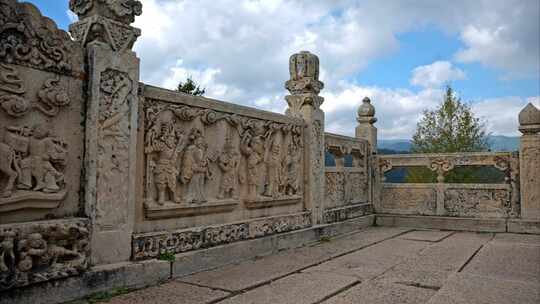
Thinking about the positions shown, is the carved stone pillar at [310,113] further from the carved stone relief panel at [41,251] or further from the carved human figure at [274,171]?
the carved stone relief panel at [41,251]

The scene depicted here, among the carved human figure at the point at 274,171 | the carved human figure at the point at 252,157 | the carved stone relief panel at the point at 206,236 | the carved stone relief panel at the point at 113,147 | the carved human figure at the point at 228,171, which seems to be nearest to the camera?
the carved stone relief panel at the point at 113,147

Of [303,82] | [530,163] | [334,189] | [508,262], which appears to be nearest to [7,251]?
[303,82]

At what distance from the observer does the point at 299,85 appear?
7324 mm

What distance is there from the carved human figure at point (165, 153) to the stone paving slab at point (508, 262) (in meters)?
3.28

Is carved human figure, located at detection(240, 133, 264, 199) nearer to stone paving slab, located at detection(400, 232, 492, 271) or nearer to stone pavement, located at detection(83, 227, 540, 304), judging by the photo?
stone pavement, located at detection(83, 227, 540, 304)

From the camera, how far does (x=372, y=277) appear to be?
461 centimetres

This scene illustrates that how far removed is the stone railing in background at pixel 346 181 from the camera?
7902 millimetres

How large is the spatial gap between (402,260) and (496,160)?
423 centimetres

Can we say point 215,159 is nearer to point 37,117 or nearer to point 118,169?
point 118,169

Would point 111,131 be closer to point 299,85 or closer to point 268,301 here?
point 268,301

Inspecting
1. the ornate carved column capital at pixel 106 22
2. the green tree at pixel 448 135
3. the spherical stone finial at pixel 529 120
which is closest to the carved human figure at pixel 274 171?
the ornate carved column capital at pixel 106 22

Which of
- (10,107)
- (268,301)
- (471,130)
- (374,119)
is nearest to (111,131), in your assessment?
(10,107)

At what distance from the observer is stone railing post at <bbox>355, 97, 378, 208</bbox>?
9.55 m

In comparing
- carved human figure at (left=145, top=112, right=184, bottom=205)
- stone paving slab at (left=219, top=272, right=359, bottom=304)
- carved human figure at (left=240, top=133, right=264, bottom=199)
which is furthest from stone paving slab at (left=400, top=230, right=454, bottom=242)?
carved human figure at (left=145, top=112, right=184, bottom=205)
